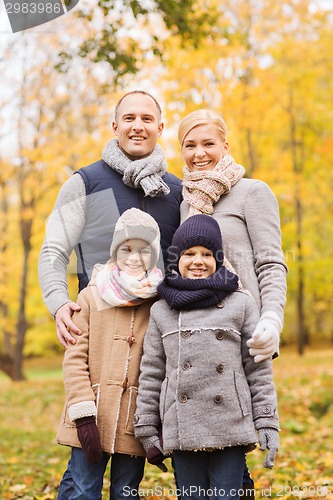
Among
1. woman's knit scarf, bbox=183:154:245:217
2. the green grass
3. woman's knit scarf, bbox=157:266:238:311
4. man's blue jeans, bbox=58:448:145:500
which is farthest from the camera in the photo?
the green grass

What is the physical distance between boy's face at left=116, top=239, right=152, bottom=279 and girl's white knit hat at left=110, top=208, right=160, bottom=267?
0.02 metres

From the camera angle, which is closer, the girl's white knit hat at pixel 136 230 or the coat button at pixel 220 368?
the coat button at pixel 220 368

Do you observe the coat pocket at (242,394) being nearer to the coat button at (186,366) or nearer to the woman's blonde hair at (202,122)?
the coat button at (186,366)

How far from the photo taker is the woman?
2.98 m

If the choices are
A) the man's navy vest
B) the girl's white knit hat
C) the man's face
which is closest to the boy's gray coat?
the girl's white knit hat

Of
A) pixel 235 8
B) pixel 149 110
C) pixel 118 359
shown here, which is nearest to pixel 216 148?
pixel 149 110

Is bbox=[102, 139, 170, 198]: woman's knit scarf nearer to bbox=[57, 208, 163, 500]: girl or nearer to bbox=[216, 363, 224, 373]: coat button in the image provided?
bbox=[57, 208, 163, 500]: girl

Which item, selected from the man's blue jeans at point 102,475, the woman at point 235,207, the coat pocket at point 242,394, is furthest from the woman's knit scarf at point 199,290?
the man's blue jeans at point 102,475

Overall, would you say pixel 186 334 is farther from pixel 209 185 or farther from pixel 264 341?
pixel 209 185

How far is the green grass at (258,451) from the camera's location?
4.82 m

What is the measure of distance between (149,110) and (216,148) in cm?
46

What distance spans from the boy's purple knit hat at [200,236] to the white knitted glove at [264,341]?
415mm

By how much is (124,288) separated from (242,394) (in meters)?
0.78

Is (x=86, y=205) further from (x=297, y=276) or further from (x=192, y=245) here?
(x=297, y=276)
